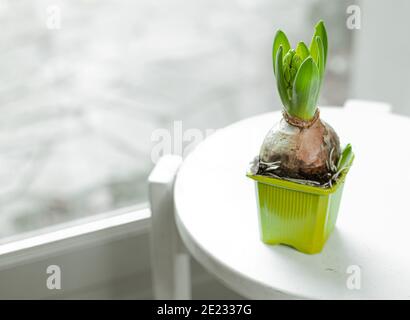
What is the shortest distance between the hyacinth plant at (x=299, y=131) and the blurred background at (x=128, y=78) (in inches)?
21.3

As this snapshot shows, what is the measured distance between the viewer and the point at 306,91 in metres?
0.53

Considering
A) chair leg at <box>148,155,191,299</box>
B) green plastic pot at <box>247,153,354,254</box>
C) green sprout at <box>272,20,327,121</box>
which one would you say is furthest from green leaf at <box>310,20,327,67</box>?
chair leg at <box>148,155,191,299</box>

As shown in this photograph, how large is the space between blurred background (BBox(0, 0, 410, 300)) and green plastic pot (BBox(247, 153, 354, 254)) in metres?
0.56

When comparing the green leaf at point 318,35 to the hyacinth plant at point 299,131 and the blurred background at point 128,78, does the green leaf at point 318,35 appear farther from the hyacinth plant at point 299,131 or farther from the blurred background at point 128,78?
the blurred background at point 128,78

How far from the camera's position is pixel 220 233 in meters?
0.64

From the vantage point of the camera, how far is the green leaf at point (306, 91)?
0.52 m

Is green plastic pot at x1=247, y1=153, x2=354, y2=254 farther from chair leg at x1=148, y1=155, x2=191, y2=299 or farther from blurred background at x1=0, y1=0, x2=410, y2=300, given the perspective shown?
blurred background at x1=0, y1=0, x2=410, y2=300

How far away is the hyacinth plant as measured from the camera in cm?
54

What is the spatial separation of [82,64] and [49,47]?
7 cm

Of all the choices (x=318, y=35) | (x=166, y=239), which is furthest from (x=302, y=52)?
(x=166, y=239)

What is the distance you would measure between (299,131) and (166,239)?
0.97 ft
